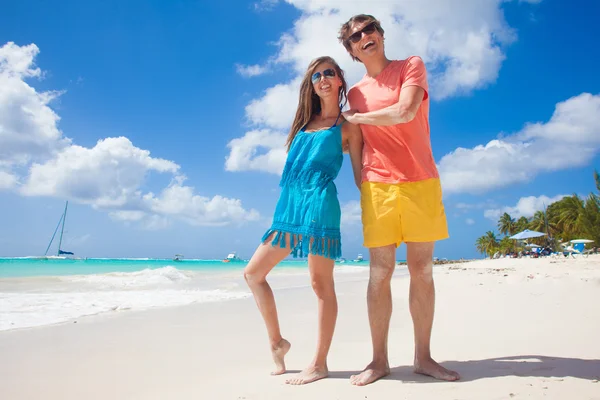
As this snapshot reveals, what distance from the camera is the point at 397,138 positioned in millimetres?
2727

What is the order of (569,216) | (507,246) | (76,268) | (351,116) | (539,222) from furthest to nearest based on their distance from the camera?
(507,246), (539,222), (569,216), (76,268), (351,116)

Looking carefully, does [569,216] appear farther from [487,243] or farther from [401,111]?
[401,111]

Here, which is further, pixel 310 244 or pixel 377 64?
pixel 377 64

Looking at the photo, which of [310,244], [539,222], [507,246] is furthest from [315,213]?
[507,246]

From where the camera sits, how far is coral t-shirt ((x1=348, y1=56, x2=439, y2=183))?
266 cm

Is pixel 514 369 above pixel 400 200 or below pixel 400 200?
below

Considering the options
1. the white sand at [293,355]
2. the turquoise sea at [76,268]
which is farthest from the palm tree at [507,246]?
the white sand at [293,355]

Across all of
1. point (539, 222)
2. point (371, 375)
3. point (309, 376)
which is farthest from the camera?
point (539, 222)

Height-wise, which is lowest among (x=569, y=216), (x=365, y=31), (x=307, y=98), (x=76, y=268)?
(x=76, y=268)

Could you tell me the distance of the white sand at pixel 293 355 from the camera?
2344 mm

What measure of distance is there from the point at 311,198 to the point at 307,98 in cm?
86

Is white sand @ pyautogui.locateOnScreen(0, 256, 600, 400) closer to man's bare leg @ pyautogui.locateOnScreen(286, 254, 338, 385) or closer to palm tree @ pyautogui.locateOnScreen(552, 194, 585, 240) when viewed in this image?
man's bare leg @ pyautogui.locateOnScreen(286, 254, 338, 385)

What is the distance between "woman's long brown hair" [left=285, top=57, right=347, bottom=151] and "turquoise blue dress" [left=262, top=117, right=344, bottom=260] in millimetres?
182

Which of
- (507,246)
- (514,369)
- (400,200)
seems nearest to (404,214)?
(400,200)
